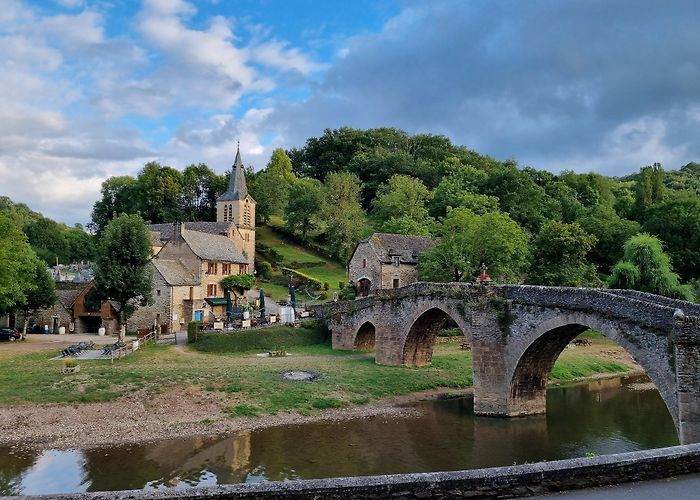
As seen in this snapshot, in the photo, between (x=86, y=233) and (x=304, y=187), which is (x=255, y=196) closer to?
(x=304, y=187)

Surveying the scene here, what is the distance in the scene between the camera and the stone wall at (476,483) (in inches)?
329

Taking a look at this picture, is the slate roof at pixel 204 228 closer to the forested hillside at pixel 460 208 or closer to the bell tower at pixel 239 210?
the bell tower at pixel 239 210

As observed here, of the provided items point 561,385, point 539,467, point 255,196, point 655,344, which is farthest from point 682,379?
point 255,196

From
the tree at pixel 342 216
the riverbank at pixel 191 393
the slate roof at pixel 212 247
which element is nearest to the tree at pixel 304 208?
the tree at pixel 342 216

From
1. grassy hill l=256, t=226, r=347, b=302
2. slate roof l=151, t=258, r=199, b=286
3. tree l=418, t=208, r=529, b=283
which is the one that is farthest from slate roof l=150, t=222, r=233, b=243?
tree l=418, t=208, r=529, b=283

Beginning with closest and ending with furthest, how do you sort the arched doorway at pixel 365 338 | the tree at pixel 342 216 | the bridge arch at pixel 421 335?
the bridge arch at pixel 421 335 < the arched doorway at pixel 365 338 < the tree at pixel 342 216

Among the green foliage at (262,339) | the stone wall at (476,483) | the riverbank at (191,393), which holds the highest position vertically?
the green foliage at (262,339)

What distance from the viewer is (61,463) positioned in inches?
752

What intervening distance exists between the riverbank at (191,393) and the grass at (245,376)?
51 millimetres

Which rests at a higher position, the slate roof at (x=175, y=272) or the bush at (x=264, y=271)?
the bush at (x=264, y=271)

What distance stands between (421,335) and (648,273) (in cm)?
1779

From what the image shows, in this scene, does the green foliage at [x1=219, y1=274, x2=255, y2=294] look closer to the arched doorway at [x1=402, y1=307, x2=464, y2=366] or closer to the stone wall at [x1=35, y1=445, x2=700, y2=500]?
the arched doorway at [x1=402, y1=307, x2=464, y2=366]

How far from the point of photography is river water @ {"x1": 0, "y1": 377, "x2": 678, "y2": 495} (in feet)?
59.3

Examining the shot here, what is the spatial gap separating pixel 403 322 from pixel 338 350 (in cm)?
784
